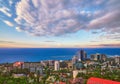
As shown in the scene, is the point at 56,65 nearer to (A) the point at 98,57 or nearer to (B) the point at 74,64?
(B) the point at 74,64

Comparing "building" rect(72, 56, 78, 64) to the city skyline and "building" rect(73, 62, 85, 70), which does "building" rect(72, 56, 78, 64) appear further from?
the city skyline

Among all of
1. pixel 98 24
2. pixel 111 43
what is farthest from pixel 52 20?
pixel 111 43

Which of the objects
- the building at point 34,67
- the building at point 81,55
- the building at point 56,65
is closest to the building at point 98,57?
the building at point 81,55

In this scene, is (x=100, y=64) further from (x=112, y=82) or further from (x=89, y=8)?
(x=89, y=8)

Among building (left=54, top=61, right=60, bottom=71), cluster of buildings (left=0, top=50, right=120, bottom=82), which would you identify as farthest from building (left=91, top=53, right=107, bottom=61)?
building (left=54, top=61, right=60, bottom=71)

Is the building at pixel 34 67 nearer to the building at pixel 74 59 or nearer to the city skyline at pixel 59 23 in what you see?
the city skyline at pixel 59 23

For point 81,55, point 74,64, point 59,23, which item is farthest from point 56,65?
point 59,23
